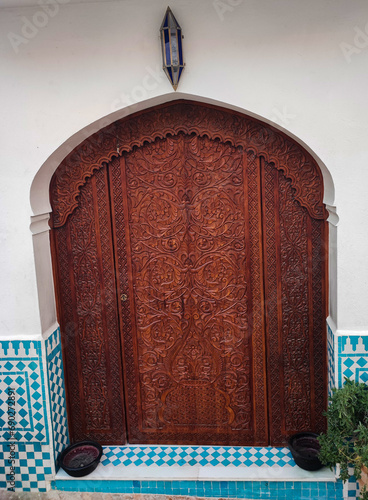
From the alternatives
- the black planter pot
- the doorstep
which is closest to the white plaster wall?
the black planter pot

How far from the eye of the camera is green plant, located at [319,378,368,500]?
9.26 feet

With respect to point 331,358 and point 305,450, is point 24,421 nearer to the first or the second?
point 305,450

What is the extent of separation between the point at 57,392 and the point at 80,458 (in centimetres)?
51

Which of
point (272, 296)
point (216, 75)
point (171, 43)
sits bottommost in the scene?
point (272, 296)

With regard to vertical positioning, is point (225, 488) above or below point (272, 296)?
below

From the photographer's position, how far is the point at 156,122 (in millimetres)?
3240

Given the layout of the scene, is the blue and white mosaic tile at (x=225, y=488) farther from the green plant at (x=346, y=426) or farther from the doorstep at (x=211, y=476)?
the green plant at (x=346, y=426)

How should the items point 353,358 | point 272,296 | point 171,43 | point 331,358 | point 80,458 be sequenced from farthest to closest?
point 80,458 < point 272,296 < point 331,358 < point 353,358 < point 171,43

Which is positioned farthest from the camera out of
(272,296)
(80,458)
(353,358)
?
(80,458)

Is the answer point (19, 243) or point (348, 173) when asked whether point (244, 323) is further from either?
point (19, 243)

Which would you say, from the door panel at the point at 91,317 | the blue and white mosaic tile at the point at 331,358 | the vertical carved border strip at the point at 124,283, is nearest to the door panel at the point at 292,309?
the blue and white mosaic tile at the point at 331,358

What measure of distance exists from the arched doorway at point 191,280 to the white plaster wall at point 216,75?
26cm

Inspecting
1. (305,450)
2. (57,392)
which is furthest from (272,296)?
(57,392)

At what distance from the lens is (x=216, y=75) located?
293 cm
